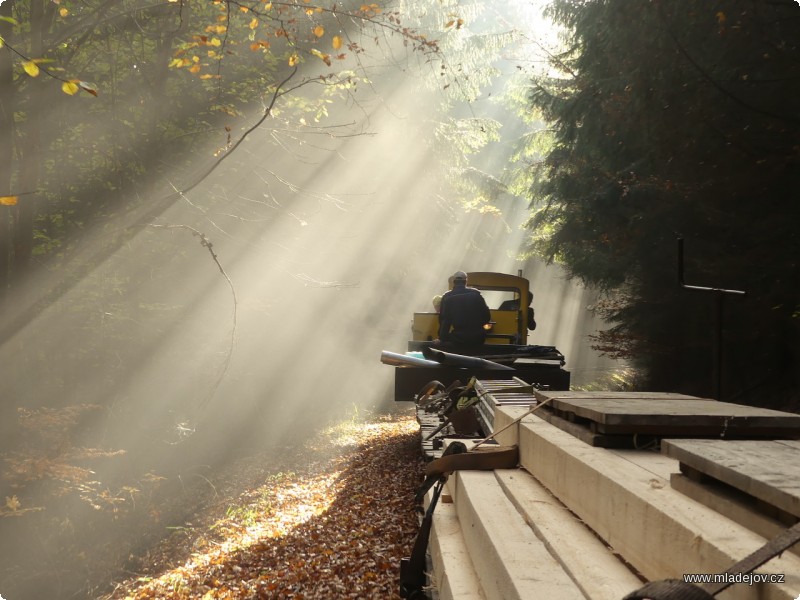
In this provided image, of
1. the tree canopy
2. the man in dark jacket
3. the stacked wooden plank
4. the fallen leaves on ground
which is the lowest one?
the fallen leaves on ground

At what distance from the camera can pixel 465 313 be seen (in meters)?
11.3

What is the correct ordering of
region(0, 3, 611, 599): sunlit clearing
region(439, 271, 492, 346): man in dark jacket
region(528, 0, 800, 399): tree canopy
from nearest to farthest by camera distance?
1. region(528, 0, 800, 399): tree canopy
2. region(0, 3, 611, 599): sunlit clearing
3. region(439, 271, 492, 346): man in dark jacket

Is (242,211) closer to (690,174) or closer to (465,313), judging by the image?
(465,313)

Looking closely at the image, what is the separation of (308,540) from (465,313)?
578 centimetres

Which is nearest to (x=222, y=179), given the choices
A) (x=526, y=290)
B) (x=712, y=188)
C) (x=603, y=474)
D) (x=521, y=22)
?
(x=526, y=290)

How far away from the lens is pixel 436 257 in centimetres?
2833

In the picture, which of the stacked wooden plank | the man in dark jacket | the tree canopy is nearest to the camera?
the stacked wooden plank

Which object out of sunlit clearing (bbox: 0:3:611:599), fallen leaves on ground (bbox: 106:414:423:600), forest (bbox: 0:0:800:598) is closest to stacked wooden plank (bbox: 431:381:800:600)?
fallen leaves on ground (bbox: 106:414:423:600)

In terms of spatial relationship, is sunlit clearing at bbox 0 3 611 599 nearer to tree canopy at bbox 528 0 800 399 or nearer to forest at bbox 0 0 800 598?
forest at bbox 0 0 800 598

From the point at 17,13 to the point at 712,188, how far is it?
984 cm

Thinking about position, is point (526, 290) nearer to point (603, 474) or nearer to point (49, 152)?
point (49, 152)

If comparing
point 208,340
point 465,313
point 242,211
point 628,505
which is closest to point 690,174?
point 465,313

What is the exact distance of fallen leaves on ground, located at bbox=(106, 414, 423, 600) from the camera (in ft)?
16.5

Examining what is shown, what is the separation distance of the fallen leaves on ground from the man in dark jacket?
2103 mm
